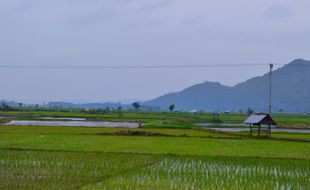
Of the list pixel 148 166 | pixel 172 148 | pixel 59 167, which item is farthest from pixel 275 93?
pixel 59 167

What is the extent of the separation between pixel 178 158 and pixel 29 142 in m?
6.08

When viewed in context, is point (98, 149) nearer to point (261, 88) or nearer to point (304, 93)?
point (304, 93)

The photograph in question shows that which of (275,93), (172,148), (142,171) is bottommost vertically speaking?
(142,171)

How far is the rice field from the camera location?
804 cm

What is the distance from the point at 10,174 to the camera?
8.86 m

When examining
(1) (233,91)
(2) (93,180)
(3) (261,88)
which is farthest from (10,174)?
(1) (233,91)

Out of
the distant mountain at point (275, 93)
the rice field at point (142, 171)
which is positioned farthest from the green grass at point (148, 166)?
the distant mountain at point (275, 93)

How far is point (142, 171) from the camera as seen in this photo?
31.8ft

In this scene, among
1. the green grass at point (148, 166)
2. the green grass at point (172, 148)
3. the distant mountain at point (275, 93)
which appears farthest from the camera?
the distant mountain at point (275, 93)

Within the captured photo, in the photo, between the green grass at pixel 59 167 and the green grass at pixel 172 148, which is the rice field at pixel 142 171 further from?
the green grass at pixel 172 148

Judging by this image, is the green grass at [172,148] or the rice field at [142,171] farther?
the green grass at [172,148]

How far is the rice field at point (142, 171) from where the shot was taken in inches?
316

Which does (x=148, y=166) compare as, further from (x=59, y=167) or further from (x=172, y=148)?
(x=172, y=148)

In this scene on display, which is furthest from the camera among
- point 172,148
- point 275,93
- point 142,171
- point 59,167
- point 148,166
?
point 275,93
